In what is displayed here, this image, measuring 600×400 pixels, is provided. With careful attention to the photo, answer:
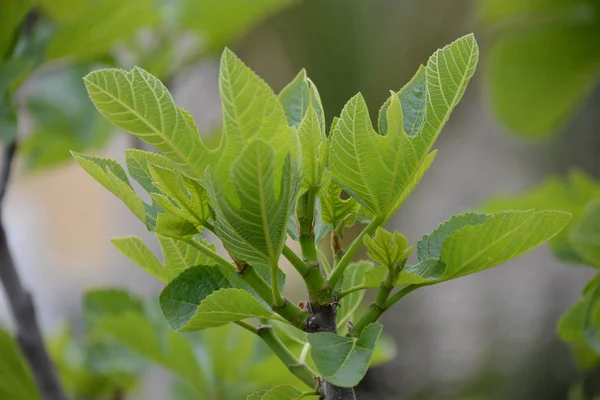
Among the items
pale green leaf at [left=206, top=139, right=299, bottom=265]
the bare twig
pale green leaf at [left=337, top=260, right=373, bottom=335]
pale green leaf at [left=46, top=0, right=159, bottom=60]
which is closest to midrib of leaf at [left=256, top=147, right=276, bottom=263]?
pale green leaf at [left=206, top=139, right=299, bottom=265]

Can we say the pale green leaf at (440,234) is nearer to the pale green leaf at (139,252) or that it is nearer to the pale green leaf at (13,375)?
the pale green leaf at (139,252)

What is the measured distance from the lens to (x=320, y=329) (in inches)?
16.1

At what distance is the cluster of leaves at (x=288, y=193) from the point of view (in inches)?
14.4

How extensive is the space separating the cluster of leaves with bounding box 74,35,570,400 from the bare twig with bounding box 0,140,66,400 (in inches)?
12.8

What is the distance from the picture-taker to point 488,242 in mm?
408

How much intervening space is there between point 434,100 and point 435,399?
7.68 ft

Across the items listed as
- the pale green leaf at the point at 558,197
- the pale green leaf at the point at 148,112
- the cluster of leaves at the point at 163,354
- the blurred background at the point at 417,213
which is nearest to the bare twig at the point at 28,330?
the cluster of leaves at the point at 163,354

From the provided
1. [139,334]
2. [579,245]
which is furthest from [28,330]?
[579,245]

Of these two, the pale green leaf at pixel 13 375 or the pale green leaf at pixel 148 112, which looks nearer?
the pale green leaf at pixel 148 112

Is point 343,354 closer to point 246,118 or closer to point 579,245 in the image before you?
point 246,118

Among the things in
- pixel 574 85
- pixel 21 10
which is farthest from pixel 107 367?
pixel 574 85

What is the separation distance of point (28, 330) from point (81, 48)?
343 mm

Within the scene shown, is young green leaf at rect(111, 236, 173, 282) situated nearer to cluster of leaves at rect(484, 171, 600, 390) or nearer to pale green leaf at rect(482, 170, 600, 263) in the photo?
cluster of leaves at rect(484, 171, 600, 390)

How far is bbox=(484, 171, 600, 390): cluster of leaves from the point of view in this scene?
57 centimetres
